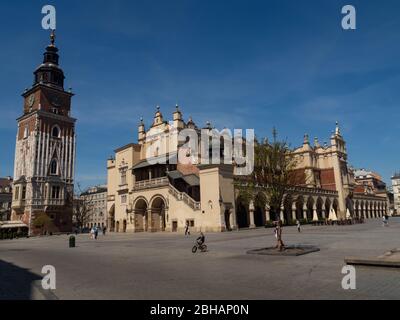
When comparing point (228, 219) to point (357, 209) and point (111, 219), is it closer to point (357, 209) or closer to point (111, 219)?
point (111, 219)

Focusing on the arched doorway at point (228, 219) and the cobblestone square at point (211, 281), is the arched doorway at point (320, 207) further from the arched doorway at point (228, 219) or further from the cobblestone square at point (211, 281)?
the cobblestone square at point (211, 281)

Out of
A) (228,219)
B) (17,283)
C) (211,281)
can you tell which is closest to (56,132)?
(228,219)

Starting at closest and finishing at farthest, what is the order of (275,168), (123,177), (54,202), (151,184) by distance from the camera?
(275,168) < (151,184) < (123,177) < (54,202)

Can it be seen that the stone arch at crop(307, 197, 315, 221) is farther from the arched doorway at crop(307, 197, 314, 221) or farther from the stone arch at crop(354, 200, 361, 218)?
the stone arch at crop(354, 200, 361, 218)

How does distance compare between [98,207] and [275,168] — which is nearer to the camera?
[275,168]

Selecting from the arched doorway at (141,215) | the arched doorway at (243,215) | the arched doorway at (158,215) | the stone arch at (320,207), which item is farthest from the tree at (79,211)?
the stone arch at (320,207)

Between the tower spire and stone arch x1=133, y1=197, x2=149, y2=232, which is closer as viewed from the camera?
stone arch x1=133, y1=197, x2=149, y2=232

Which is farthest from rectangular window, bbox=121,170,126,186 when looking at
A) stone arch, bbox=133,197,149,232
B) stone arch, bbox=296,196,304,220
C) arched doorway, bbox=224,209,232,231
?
stone arch, bbox=296,196,304,220

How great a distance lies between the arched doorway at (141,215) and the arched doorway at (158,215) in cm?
314

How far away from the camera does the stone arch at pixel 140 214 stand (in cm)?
5338

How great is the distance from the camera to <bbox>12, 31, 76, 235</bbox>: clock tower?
6362cm

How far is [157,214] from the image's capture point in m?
51.2

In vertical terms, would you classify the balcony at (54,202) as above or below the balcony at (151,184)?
below

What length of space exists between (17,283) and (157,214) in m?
40.1
